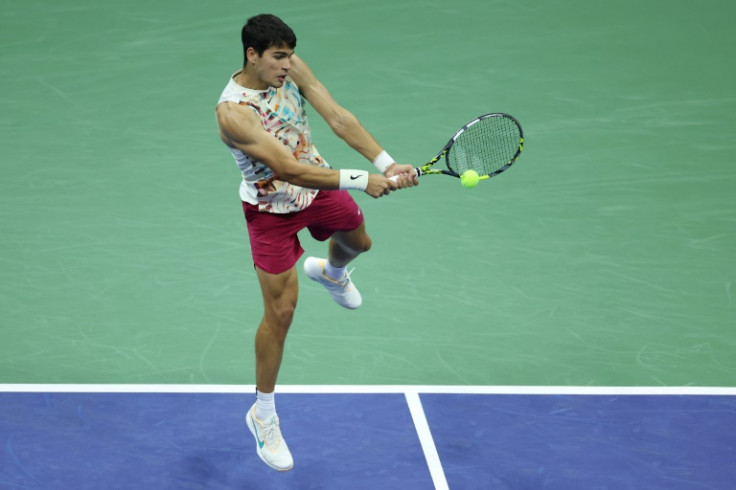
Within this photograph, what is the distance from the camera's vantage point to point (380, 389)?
6.82 metres

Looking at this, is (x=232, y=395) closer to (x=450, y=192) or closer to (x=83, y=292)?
(x=83, y=292)

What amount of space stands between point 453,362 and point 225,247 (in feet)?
7.09

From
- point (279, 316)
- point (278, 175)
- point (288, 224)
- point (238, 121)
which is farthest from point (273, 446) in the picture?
point (238, 121)

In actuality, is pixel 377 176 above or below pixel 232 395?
above

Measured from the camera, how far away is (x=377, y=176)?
18.6ft

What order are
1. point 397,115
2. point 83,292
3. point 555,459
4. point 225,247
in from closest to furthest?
1. point 555,459
2. point 83,292
3. point 225,247
4. point 397,115

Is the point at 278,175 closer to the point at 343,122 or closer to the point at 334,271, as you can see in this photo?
the point at 343,122

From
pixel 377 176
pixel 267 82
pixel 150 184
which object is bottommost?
pixel 150 184

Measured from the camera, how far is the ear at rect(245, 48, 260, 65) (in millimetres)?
5541

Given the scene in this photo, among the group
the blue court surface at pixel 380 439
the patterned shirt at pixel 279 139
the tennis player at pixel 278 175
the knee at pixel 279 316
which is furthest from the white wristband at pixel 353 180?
the blue court surface at pixel 380 439

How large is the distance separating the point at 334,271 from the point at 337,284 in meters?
0.12

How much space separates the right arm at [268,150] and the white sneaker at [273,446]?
4.43 feet

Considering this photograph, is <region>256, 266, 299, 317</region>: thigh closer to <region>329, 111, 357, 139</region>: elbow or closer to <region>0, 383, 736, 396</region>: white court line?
<region>329, 111, 357, 139</region>: elbow

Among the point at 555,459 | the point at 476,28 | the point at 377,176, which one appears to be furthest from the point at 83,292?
the point at 476,28
